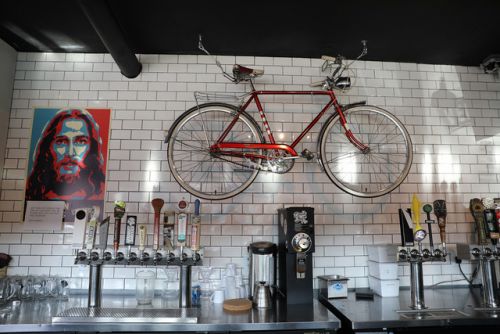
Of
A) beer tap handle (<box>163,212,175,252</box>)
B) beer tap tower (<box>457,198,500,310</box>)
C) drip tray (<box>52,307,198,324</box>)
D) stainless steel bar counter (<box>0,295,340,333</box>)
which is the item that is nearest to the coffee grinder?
stainless steel bar counter (<box>0,295,340,333</box>)

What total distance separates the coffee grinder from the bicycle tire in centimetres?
59

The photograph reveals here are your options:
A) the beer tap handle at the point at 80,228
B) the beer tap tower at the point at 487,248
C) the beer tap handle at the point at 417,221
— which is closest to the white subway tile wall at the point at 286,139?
Result: the beer tap tower at the point at 487,248

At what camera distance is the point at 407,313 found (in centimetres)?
234

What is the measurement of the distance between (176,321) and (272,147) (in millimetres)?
1443

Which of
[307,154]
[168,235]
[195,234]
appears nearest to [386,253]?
[307,154]

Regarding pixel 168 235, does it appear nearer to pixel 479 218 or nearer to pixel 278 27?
pixel 278 27

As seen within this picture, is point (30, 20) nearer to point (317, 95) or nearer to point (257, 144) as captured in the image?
point (257, 144)

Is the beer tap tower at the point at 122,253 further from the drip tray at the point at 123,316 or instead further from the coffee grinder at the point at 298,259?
the coffee grinder at the point at 298,259

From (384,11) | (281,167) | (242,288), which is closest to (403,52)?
(384,11)

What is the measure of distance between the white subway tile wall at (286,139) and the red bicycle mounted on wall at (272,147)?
0.45ft

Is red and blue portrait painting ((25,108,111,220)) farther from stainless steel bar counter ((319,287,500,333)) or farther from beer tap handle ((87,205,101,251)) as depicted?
stainless steel bar counter ((319,287,500,333))

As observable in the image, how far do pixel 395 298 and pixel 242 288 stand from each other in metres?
1.23

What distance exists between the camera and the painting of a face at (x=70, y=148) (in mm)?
3014

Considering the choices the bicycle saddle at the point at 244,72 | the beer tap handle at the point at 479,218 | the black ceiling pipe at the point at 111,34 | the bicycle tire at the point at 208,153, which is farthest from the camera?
the bicycle tire at the point at 208,153
